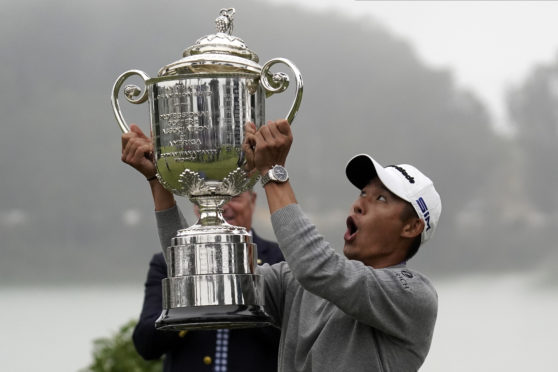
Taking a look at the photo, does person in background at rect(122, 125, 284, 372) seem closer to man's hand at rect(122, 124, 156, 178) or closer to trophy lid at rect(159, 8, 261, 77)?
man's hand at rect(122, 124, 156, 178)

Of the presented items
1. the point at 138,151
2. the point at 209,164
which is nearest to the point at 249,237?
the point at 209,164

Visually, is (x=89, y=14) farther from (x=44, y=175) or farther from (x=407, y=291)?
(x=407, y=291)

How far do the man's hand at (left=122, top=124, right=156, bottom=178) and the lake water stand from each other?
2894 mm

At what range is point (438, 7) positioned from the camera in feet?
19.0

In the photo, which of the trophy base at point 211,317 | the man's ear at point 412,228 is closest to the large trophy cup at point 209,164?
the trophy base at point 211,317

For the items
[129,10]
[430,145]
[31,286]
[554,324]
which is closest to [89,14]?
[129,10]

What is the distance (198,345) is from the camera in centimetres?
395

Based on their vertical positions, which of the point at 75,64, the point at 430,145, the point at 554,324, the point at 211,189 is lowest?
the point at 554,324

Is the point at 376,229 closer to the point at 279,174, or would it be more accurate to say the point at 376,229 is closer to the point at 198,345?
the point at 279,174

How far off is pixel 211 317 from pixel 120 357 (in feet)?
9.50

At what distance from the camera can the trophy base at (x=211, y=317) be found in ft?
9.07

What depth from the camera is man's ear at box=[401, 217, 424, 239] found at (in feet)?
9.73

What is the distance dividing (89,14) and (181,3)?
570mm

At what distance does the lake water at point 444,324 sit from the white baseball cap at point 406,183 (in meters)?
2.66
